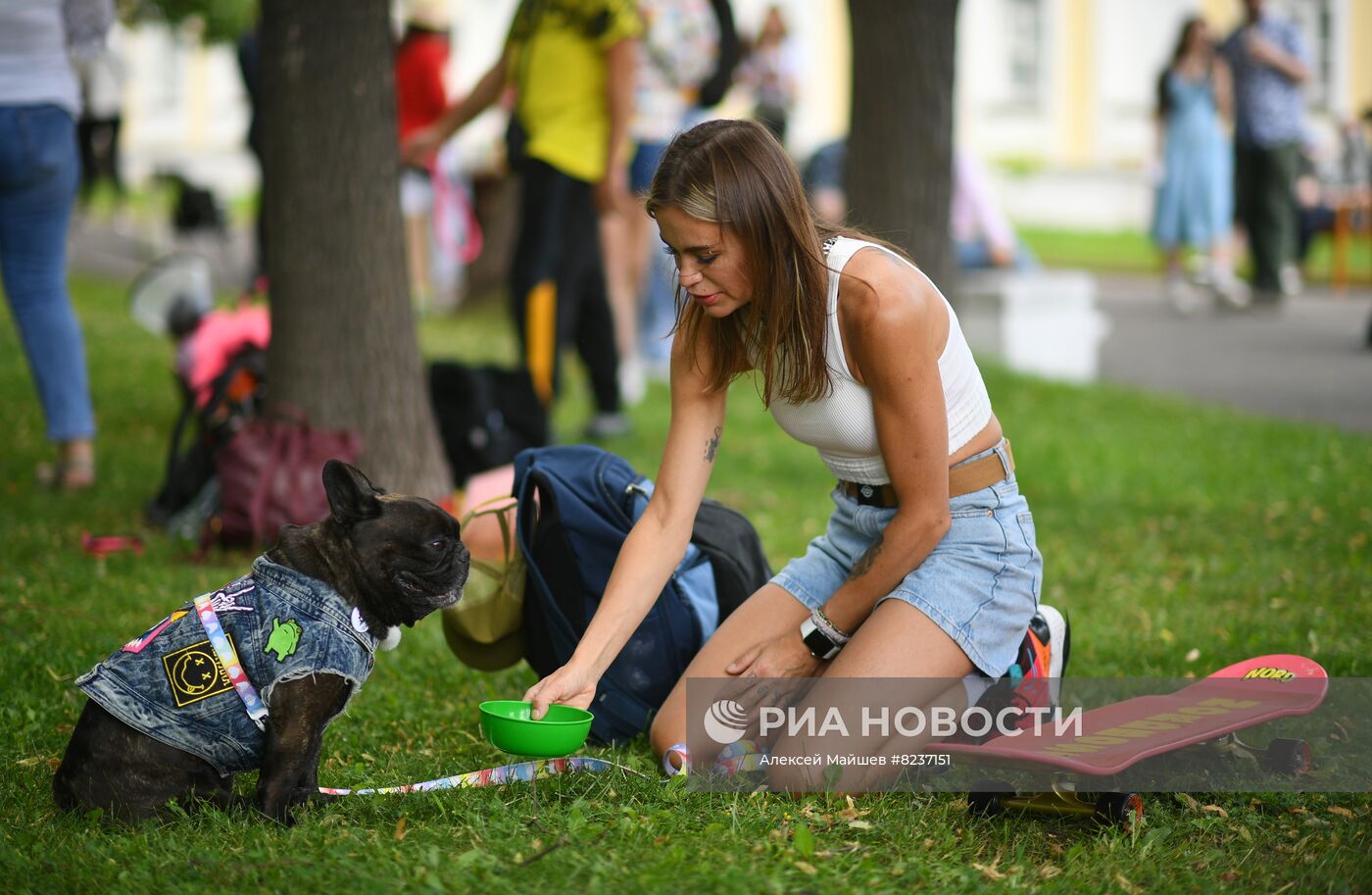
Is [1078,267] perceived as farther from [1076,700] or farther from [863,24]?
[1076,700]

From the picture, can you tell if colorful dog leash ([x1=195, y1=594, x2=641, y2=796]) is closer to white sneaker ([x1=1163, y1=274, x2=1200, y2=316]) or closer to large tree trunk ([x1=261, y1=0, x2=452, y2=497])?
large tree trunk ([x1=261, y1=0, x2=452, y2=497])

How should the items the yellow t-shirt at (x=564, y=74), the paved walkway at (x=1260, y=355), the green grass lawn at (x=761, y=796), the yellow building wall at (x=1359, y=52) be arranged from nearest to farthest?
the green grass lawn at (x=761, y=796) → the yellow t-shirt at (x=564, y=74) → the paved walkway at (x=1260, y=355) → the yellow building wall at (x=1359, y=52)

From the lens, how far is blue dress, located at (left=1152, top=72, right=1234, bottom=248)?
13867 mm

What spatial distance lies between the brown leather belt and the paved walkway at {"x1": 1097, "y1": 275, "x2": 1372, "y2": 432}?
5419 mm

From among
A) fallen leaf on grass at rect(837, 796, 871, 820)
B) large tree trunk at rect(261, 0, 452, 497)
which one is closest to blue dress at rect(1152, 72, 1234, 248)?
large tree trunk at rect(261, 0, 452, 497)

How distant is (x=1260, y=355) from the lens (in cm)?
1095

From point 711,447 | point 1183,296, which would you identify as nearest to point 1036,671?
point 711,447

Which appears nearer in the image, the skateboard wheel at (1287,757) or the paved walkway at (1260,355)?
the skateboard wheel at (1287,757)

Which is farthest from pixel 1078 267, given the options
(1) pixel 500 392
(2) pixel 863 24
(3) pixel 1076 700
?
(3) pixel 1076 700

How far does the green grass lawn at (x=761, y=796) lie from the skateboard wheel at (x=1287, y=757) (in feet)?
0.28

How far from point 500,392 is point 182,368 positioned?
1.52 metres

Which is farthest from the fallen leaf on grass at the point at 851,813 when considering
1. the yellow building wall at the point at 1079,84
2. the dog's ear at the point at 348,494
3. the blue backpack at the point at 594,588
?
the yellow building wall at the point at 1079,84

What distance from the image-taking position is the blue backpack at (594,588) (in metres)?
3.73
